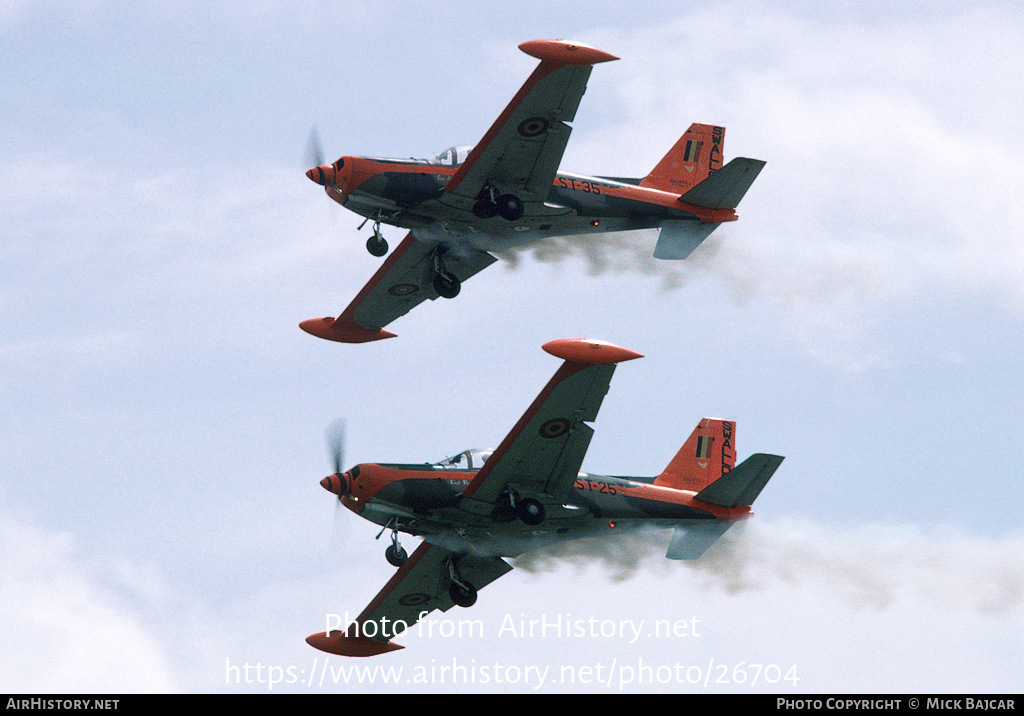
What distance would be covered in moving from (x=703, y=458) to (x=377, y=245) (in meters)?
8.47

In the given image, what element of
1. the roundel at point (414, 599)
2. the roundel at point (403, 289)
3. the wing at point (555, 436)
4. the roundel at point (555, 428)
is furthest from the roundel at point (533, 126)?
the roundel at point (414, 599)

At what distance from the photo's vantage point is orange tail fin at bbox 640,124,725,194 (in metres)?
39.2

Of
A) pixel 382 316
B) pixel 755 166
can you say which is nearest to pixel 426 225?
pixel 382 316

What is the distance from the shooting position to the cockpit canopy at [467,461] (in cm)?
3203

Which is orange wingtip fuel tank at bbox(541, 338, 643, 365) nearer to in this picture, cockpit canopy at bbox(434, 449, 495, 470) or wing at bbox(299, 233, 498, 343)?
cockpit canopy at bbox(434, 449, 495, 470)

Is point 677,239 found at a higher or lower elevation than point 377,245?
lower

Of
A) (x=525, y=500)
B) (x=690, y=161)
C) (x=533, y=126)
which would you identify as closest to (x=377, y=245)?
(x=533, y=126)

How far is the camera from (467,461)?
105ft

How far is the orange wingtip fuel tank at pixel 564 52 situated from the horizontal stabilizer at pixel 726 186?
5899mm

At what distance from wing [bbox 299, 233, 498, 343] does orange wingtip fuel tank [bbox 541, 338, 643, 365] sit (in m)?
7.96

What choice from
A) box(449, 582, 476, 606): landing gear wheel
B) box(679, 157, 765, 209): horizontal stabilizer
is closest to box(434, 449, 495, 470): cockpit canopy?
box(449, 582, 476, 606): landing gear wheel

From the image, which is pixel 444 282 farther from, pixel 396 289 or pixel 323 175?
pixel 323 175

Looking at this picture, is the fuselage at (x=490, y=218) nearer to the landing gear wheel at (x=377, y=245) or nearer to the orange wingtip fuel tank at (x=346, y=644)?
the landing gear wheel at (x=377, y=245)

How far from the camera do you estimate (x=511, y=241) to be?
36375 mm
